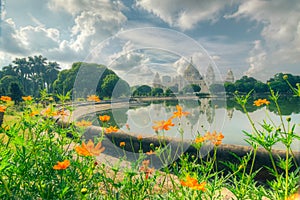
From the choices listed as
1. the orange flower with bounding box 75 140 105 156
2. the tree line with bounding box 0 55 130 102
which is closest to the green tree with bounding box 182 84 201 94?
the orange flower with bounding box 75 140 105 156

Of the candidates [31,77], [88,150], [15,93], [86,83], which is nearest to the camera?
[88,150]

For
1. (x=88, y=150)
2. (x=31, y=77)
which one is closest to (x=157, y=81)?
(x=88, y=150)

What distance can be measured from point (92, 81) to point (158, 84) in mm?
1069

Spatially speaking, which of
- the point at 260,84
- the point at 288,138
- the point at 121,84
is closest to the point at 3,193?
the point at 288,138

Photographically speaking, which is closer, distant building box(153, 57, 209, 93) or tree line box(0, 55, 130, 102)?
distant building box(153, 57, 209, 93)

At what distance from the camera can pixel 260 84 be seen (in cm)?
4509

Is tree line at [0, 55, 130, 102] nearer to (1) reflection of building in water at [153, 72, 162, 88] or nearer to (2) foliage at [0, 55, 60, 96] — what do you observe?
(2) foliage at [0, 55, 60, 96]

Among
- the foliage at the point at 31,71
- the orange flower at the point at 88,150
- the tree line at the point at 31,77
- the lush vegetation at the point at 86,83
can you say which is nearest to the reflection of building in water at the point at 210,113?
the lush vegetation at the point at 86,83

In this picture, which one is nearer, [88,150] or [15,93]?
[88,150]

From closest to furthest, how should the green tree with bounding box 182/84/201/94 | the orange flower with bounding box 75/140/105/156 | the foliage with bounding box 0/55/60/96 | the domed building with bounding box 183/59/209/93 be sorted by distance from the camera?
the orange flower with bounding box 75/140/105/156 < the domed building with bounding box 183/59/209/93 < the green tree with bounding box 182/84/201/94 < the foliage with bounding box 0/55/60/96

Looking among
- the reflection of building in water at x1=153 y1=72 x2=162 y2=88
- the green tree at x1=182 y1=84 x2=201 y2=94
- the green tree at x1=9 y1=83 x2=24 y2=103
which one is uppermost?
the reflection of building in water at x1=153 y1=72 x2=162 y2=88

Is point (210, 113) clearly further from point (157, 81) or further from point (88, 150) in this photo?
point (88, 150)

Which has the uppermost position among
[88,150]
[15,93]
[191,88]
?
[191,88]

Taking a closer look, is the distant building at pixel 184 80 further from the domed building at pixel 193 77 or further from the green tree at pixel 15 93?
the green tree at pixel 15 93
